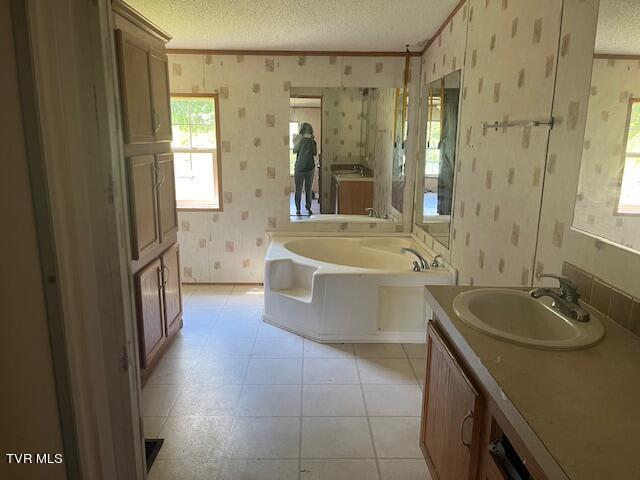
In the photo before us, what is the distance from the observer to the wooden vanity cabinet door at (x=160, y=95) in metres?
2.66

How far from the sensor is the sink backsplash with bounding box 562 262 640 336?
1309mm

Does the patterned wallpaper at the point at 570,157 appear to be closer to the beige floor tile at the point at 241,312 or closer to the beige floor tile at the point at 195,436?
the beige floor tile at the point at 195,436

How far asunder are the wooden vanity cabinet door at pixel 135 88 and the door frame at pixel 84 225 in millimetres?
1212

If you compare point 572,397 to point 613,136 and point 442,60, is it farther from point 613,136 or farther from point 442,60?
point 442,60

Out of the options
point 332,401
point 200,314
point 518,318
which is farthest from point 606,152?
→ point 200,314

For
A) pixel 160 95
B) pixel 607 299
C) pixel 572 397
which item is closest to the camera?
pixel 572 397

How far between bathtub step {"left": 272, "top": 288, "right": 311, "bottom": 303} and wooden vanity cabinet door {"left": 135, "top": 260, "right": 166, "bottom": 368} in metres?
0.92

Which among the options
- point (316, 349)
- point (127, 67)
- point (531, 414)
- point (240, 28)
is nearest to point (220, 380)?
point (316, 349)

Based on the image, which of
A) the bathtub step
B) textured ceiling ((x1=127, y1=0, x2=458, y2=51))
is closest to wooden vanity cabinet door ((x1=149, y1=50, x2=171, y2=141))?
textured ceiling ((x1=127, y1=0, x2=458, y2=51))

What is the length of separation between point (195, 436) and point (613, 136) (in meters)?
2.15

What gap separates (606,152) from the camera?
1.49 meters

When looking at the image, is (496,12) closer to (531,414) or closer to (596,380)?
(596,380)

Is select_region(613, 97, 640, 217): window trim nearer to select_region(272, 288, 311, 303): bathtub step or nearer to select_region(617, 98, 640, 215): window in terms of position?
select_region(617, 98, 640, 215): window

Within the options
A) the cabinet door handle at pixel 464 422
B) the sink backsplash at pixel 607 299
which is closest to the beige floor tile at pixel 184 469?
the cabinet door handle at pixel 464 422
